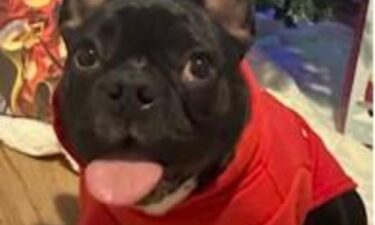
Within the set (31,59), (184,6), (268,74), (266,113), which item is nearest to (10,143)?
(31,59)

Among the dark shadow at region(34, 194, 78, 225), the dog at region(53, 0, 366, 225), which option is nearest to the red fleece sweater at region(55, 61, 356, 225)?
the dog at region(53, 0, 366, 225)

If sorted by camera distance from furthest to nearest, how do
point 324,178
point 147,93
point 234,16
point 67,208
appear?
point 67,208 < point 324,178 < point 234,16 < point 147,93

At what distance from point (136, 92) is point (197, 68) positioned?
73 millimetres

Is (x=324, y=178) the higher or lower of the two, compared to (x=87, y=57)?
lower

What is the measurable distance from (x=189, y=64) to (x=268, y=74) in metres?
0.79

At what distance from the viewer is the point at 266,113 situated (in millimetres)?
1275

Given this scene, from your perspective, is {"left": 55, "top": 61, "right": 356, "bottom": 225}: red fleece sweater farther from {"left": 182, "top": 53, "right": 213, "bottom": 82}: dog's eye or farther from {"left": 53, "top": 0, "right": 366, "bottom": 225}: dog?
{"left": 182, "top": 53, "right": 213, "bottom": 82}: dog's eye

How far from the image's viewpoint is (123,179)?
1.07 meters

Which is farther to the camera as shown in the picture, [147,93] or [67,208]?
[67,208]

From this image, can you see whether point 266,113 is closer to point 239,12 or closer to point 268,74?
point 239,12

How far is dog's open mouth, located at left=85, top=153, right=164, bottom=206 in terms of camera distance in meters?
1.06

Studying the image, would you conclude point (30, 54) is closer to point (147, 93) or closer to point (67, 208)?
point (67, 208)

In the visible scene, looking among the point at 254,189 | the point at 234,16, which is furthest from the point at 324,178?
the point at 234,16

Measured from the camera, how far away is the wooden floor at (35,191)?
1603mm
